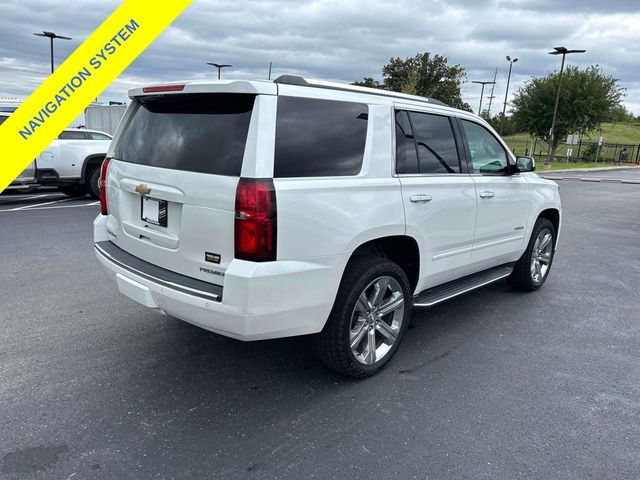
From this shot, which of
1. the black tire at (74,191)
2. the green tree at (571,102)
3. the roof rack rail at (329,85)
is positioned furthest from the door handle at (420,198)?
the green tree at (571,102)

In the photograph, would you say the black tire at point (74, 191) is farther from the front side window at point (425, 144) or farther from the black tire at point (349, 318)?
the black tire at point (349, 318)

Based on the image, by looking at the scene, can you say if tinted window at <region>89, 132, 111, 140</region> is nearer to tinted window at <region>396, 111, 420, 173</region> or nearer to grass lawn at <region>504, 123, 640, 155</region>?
tinted window at <region>396, 111, 420, 173</region>

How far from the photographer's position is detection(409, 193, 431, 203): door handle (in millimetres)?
3524

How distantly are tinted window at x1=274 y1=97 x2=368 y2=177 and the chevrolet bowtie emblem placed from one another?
3.07 ft

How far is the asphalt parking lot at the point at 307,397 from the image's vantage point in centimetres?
259

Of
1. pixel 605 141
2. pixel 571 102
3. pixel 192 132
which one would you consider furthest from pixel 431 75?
pixel 192 132

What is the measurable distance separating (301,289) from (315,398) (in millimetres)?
808

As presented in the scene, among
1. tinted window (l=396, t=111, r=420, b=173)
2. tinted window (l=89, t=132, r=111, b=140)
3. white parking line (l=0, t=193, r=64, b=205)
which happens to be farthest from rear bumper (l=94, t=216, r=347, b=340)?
white parking line (l=0, t=193, r=64, b=205)

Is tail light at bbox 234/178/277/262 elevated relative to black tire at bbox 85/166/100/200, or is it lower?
elevated

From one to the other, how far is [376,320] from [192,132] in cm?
173

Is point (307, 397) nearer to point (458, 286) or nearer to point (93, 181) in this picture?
point (458, 286)

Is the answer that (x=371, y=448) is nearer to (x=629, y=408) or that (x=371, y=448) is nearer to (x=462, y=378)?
(x=462, y=378)

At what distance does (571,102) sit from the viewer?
38250 millimetres

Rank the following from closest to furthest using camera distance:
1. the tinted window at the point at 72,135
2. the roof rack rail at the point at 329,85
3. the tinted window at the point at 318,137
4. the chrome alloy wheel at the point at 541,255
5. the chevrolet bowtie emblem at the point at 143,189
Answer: the tinted window at the point at 318,137 → the roof rack rail at the point at 329,85 → the chevrolet bowtie emblem at the point at 143,189 → the chrome alloy wheel at the point at 541,255 → the tinted window at the point at 72,135
